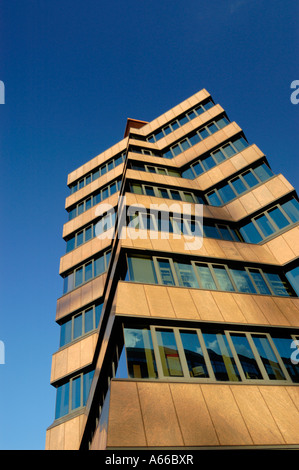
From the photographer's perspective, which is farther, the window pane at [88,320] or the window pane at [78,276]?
the window pane at [78,276]

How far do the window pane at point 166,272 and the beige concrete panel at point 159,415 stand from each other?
13.9 ft

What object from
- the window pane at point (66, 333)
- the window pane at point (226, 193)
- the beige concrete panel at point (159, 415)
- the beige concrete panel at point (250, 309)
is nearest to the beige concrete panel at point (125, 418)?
the beige concrete panel at point (159, 415)

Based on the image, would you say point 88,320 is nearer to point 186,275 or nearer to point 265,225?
point 186,275

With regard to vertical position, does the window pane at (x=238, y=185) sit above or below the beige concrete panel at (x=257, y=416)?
above

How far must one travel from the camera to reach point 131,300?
1036cm

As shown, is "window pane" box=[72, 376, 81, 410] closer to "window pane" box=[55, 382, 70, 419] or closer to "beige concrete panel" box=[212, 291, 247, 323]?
"window pane" box=[55, 382, 70, 419]

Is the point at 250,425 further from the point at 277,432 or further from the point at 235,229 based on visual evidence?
the point at 235,229

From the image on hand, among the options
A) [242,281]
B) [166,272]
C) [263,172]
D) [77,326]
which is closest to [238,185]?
[263,172]

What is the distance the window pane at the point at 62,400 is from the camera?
15641 mm

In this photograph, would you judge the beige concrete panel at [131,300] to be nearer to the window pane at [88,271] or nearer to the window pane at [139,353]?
the window pane at [139,353]

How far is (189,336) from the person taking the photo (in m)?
10.1

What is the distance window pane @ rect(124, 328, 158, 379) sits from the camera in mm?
8539

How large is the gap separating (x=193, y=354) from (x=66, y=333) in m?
11.8

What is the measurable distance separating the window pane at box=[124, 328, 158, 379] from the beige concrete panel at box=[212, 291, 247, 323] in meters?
3.03
